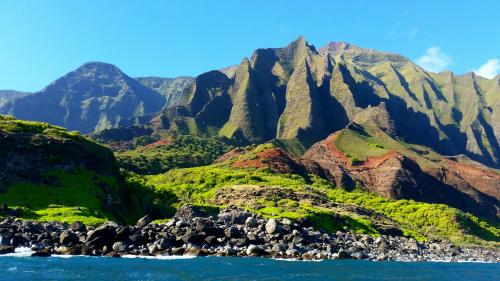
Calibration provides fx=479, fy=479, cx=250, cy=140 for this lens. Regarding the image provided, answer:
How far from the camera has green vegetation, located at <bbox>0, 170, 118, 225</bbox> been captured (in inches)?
3233

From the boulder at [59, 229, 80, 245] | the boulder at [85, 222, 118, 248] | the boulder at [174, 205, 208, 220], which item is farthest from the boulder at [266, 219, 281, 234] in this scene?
the boulder at [59, 229, 80, 245]

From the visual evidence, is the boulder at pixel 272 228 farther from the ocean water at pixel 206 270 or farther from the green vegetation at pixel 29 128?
the green vegetation at pixel 29 128

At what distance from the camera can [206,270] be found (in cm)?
5550

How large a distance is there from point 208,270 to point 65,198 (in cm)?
4905

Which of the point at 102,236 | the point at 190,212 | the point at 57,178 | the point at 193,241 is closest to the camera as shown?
the point at 102,236

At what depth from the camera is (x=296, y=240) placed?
80.9 m

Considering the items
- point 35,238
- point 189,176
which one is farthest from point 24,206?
point 189,176

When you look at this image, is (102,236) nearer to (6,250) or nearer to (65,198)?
(6,250)

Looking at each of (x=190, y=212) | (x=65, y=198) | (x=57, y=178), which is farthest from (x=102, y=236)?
(x=57, y=178)

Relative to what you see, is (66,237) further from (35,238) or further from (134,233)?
(134,233)

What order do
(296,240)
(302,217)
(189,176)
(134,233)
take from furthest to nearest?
(189,176)
(302,217)
(296,240)
(134,233)

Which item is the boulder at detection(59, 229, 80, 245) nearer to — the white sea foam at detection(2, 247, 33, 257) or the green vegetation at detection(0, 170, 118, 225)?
the white sea foam at detection(2, 247, 33, 257)

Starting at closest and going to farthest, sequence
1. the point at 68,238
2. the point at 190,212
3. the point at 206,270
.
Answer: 1. the point at 206,270
2. the point at 68,238
3. the point at 190,212

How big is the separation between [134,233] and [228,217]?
87.9ft
